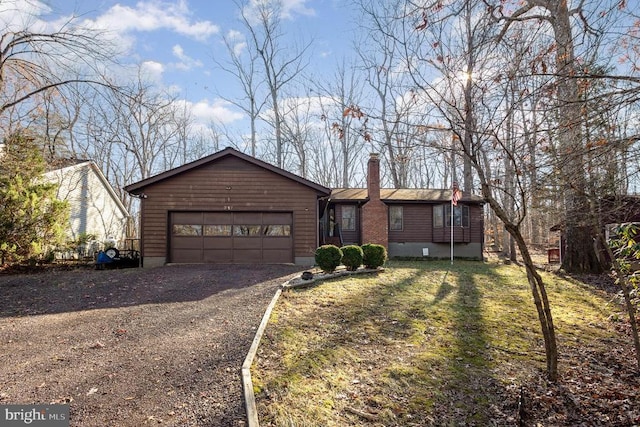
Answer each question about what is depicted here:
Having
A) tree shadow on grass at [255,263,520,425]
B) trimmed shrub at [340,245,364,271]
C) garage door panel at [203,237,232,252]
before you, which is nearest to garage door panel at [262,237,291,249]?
garage door panel at [203,237,232,252]

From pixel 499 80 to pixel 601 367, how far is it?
188 inches

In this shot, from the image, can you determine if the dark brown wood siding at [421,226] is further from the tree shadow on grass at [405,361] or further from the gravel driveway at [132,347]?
the gravel driveway at [132,347]

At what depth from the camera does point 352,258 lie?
11.9 meters

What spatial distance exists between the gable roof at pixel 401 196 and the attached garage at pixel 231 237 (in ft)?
16.6

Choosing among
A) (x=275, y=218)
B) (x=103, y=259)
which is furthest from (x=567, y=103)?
(x=103, y=259)

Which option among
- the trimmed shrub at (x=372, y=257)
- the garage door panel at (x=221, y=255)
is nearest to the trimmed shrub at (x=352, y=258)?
the trimmed shrub at (x=372, y=257)

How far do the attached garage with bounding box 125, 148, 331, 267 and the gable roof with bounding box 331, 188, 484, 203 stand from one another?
4659 millimetres

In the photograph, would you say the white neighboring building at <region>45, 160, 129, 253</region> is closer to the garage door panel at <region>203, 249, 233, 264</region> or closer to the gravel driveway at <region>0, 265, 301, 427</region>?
the garage door panel at <region>203, 249, 233, 264</region>

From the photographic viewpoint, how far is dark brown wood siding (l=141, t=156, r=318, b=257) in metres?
13.9

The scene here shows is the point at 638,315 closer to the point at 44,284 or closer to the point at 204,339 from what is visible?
the point at 204,339

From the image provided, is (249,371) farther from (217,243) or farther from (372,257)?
(217,243)

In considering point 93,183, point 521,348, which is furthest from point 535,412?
point 93,183

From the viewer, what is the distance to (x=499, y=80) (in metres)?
4.10

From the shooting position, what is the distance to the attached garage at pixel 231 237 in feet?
46.4
